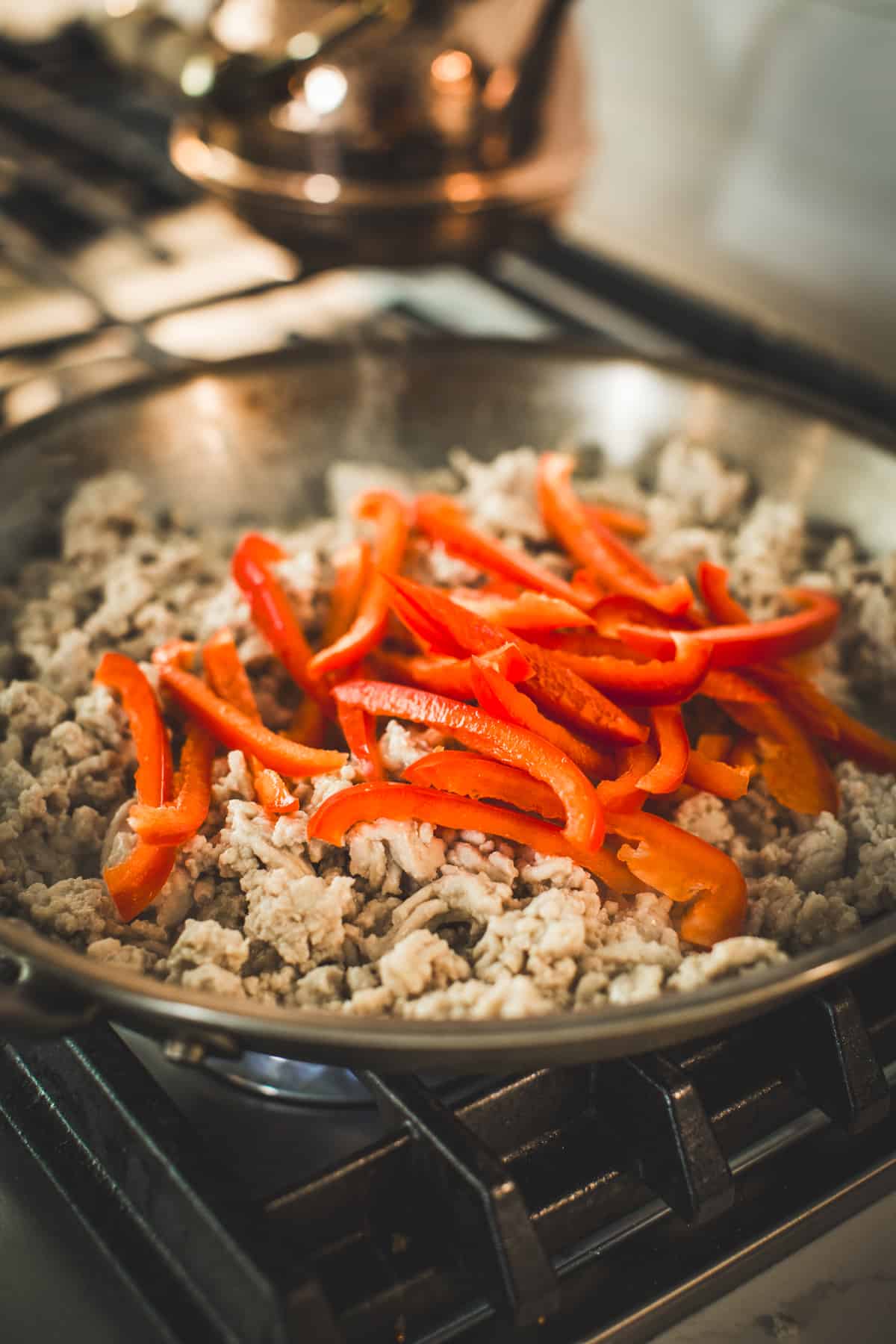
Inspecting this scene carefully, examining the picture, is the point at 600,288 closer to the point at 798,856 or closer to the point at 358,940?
the point at 798,856

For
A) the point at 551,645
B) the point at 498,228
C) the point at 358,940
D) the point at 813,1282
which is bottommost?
the point at 813,1282

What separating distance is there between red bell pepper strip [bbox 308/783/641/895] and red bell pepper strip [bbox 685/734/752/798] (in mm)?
120

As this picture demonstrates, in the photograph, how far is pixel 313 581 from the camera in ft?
3.85

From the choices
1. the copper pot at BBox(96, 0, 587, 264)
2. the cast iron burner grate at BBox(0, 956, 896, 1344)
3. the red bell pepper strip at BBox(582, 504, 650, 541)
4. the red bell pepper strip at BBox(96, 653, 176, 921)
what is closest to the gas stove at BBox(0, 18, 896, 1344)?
the cast iron burner grate at BBox(0, 956, 896, 1344)

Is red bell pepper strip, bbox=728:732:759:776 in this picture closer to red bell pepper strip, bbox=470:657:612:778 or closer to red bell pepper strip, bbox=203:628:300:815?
red bell pepper strip, bbox=470:657:612:778

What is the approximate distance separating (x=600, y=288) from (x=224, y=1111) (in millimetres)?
1577

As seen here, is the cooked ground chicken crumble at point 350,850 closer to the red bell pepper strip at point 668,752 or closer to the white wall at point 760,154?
the red bell pepper strip at point 668,752

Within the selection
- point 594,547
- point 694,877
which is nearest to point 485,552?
point 594,547

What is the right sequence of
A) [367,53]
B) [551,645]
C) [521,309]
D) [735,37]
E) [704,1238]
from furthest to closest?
[521,309]
[735,37]
[367,53]
[551,645]
[704,1238]

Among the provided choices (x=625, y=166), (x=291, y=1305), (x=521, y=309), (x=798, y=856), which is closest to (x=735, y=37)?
(x=625, y=166)

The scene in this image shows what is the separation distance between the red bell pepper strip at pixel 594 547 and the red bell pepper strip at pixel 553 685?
0.49 ft

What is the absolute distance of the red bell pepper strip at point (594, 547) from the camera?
3.67 feet

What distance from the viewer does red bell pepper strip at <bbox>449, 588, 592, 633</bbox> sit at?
1070 mm

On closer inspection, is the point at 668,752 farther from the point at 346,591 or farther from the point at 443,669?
the point at 346,591
